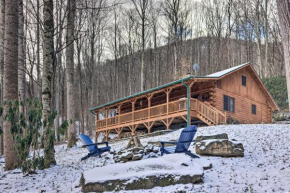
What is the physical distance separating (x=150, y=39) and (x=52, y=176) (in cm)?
3010

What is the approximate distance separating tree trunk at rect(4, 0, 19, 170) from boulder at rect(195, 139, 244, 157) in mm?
5386

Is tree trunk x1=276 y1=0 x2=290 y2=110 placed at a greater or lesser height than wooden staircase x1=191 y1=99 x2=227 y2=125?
greater

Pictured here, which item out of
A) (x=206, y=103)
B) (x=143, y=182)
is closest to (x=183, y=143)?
(x=143, y=182)

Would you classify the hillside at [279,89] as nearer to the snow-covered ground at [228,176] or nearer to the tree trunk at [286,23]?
the snow-covered ground at [228,176]

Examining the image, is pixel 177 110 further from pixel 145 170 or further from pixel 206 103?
pixel 145 170

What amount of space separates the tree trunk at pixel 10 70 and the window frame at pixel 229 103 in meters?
13.4

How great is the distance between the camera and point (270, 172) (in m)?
6.24

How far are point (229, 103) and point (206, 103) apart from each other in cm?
312

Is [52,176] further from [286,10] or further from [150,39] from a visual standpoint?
[150,39]

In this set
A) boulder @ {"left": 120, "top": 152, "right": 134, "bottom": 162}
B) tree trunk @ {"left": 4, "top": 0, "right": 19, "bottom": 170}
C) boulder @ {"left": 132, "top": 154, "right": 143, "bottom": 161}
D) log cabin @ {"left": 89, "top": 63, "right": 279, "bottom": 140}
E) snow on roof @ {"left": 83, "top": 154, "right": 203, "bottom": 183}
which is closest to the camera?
snow on roof @ {"left": 83, "top": 154, "right": 203, "bottom": 183}

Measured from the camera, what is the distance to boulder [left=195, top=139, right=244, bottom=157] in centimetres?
786

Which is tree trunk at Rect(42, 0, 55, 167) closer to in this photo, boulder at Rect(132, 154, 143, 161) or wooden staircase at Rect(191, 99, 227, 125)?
boulder at Rect(132, 154, 143, 161)

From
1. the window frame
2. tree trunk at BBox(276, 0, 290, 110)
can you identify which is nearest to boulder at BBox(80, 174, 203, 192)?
tree trunk at BBox(276, 0, 290, 110)

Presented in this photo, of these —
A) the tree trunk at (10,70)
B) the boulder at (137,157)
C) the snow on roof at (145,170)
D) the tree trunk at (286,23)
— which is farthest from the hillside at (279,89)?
the tree trunk at (10,70)
